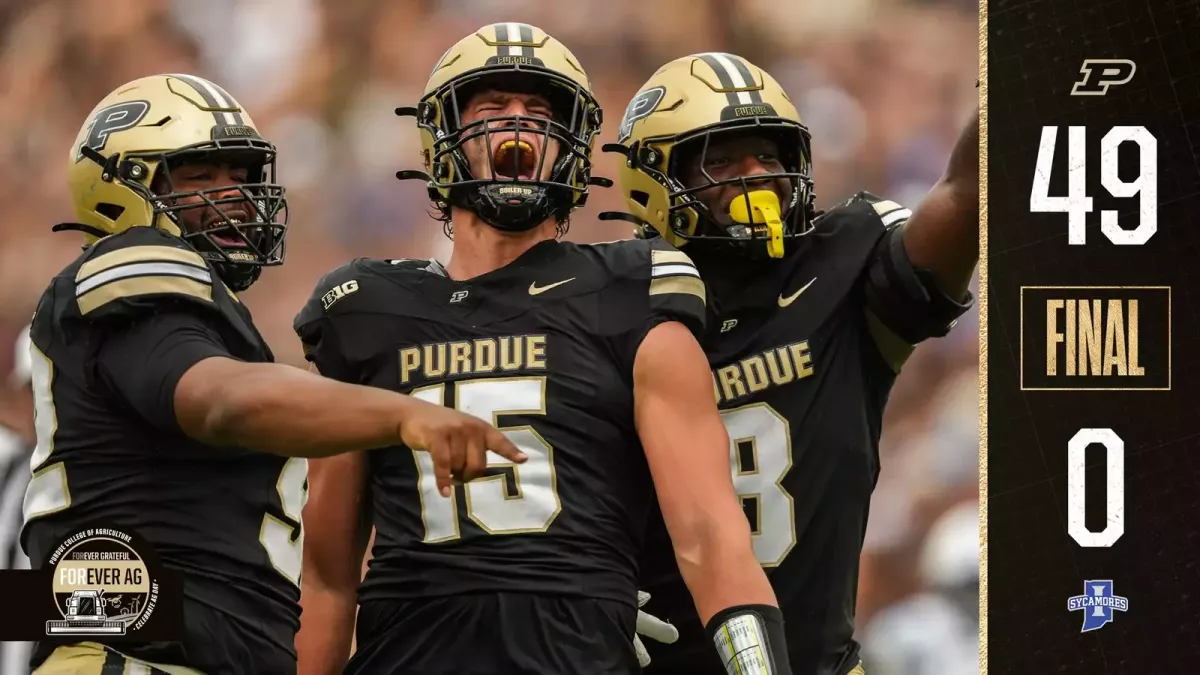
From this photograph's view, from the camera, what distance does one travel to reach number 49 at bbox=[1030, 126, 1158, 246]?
2248 millimetres

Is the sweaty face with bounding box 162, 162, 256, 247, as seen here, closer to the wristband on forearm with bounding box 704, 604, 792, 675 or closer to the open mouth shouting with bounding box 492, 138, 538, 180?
the open mouth shouting with bounding box 492, 138, 538, 180

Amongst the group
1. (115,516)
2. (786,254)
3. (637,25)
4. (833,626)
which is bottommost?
(833,626)

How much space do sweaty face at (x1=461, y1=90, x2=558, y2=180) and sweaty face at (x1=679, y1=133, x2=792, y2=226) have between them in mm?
387

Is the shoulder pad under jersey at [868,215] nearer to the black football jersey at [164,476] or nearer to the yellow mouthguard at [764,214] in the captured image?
the yellow mouthguard at [764,214]

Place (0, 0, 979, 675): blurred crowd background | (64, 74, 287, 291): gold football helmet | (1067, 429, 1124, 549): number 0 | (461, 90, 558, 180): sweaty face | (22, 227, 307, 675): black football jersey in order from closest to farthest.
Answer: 1. (22, 227, 307, 675): black football jersey
2. (461, 90, 558, 180): sweaty face
3. (64, 74, 287, 291): gold football helmet
4. (1067, 429, 1124, 549): number 0
5. (0, 0, 979, 675): blurred crowd background

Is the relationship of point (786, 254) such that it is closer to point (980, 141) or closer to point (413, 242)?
point (980, 141)

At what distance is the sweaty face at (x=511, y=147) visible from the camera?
78.8 inches

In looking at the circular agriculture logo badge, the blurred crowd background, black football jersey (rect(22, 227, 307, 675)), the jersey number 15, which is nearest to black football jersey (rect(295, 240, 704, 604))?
the jersey number 15

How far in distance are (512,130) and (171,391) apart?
0.52 meters

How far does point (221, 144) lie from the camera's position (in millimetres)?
2154

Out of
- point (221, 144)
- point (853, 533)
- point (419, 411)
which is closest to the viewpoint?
point (419, 411)

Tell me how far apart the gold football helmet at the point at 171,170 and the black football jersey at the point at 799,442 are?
24.6 inches

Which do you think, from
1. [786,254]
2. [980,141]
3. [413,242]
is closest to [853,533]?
[786,254]

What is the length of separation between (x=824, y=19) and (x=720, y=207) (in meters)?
1.00
